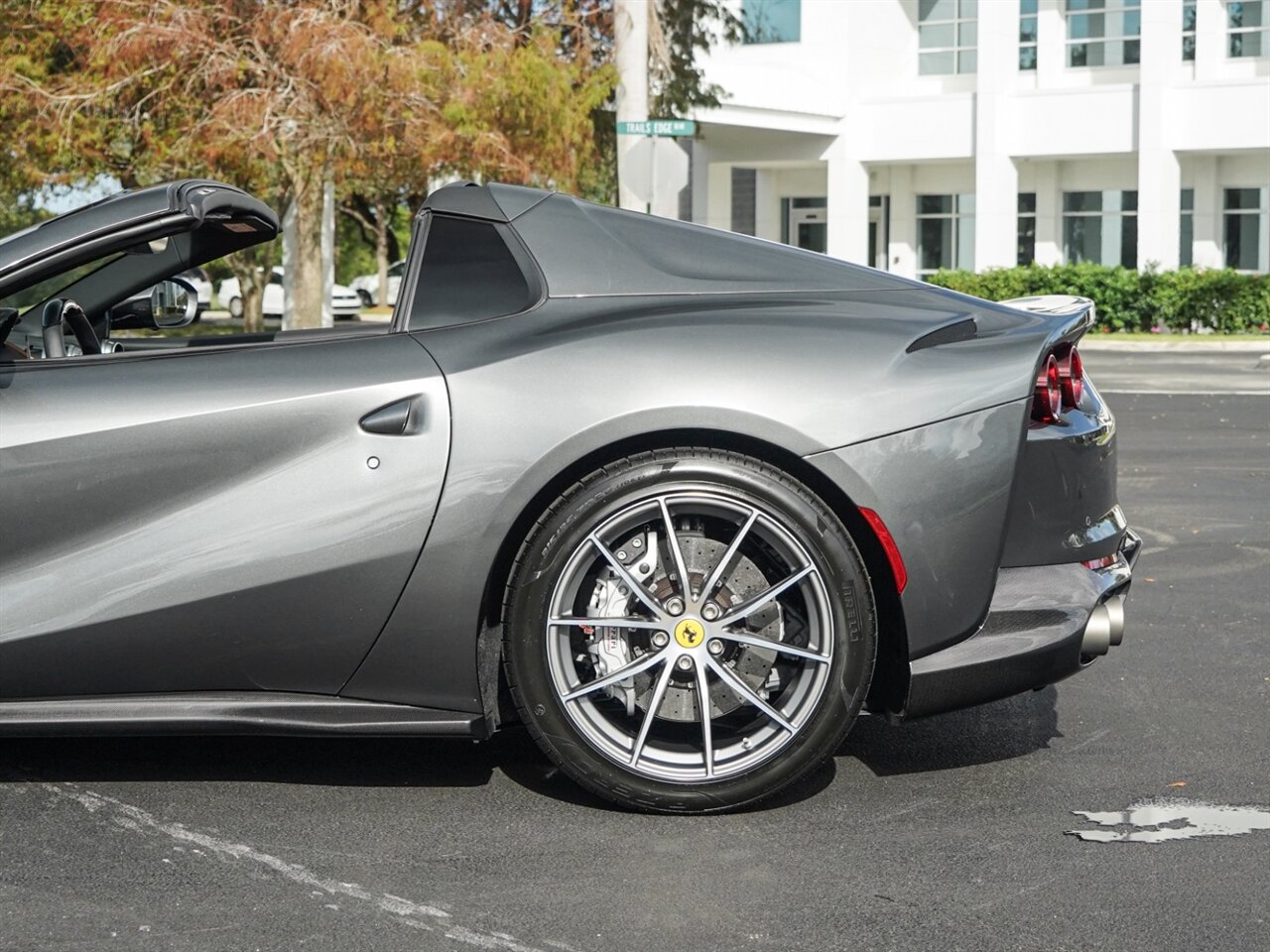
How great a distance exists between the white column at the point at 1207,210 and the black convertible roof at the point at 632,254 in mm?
35155

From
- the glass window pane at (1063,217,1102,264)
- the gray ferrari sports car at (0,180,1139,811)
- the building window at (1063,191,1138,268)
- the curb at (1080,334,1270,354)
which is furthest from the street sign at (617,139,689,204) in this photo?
the glass window pane at (1063,217,1102,264)

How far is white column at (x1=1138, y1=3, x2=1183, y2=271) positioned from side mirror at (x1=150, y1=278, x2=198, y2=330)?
32145 mm

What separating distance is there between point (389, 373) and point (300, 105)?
50.5 feet

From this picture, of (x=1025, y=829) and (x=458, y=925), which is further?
(x=1025, y=829)

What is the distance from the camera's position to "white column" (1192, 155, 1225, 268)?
37062 millimetres

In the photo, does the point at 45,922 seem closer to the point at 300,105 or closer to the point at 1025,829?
the point at 1025,829

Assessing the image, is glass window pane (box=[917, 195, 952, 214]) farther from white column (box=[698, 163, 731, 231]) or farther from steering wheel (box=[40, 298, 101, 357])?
steering wheel (box=[40, 298, 101, 357])

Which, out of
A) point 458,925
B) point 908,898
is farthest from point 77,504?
point 908,898

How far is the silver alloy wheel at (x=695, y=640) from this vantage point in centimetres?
377

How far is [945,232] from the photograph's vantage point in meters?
40.5

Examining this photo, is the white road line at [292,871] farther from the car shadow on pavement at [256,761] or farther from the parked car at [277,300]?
the parked car at [277,300]

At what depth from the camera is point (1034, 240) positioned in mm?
39438

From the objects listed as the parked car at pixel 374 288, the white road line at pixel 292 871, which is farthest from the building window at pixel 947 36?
the white road line at pixel 292 871

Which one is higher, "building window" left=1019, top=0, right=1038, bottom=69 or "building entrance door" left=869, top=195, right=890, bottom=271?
"building window" left=1019, top=0, right=1038, bottom=69
